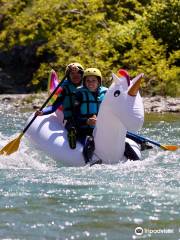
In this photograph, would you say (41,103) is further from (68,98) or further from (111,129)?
(111,129)

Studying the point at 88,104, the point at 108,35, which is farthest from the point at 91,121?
the point at 108,35

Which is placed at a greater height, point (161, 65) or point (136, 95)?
point (136, 95)

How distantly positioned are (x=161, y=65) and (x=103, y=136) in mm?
8472

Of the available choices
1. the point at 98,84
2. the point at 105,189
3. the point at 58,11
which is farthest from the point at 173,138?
the point at 58,11

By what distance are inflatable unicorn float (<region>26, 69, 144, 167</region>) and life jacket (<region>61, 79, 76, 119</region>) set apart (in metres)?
0.23

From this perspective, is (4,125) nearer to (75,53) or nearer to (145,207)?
(75,53)

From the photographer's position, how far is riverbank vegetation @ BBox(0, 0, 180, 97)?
16359 millimetres

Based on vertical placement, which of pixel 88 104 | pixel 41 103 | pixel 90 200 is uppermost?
pixel 88 104

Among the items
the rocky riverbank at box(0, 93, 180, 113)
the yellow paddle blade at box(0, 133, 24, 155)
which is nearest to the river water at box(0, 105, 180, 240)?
the yellow paddle blade at box(0, 133, 24, 155)

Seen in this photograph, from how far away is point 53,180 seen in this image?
6.69 metres

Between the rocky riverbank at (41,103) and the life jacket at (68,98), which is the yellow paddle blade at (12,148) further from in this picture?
the rocky riverbank at (41,103)

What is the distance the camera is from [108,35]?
56.7 ft

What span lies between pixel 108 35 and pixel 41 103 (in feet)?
8.92

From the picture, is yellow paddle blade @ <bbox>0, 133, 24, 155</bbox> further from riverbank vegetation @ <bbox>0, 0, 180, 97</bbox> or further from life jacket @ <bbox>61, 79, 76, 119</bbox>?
riverbank vegetation @ <bbox>0, 0, 180, 97</bbox>
